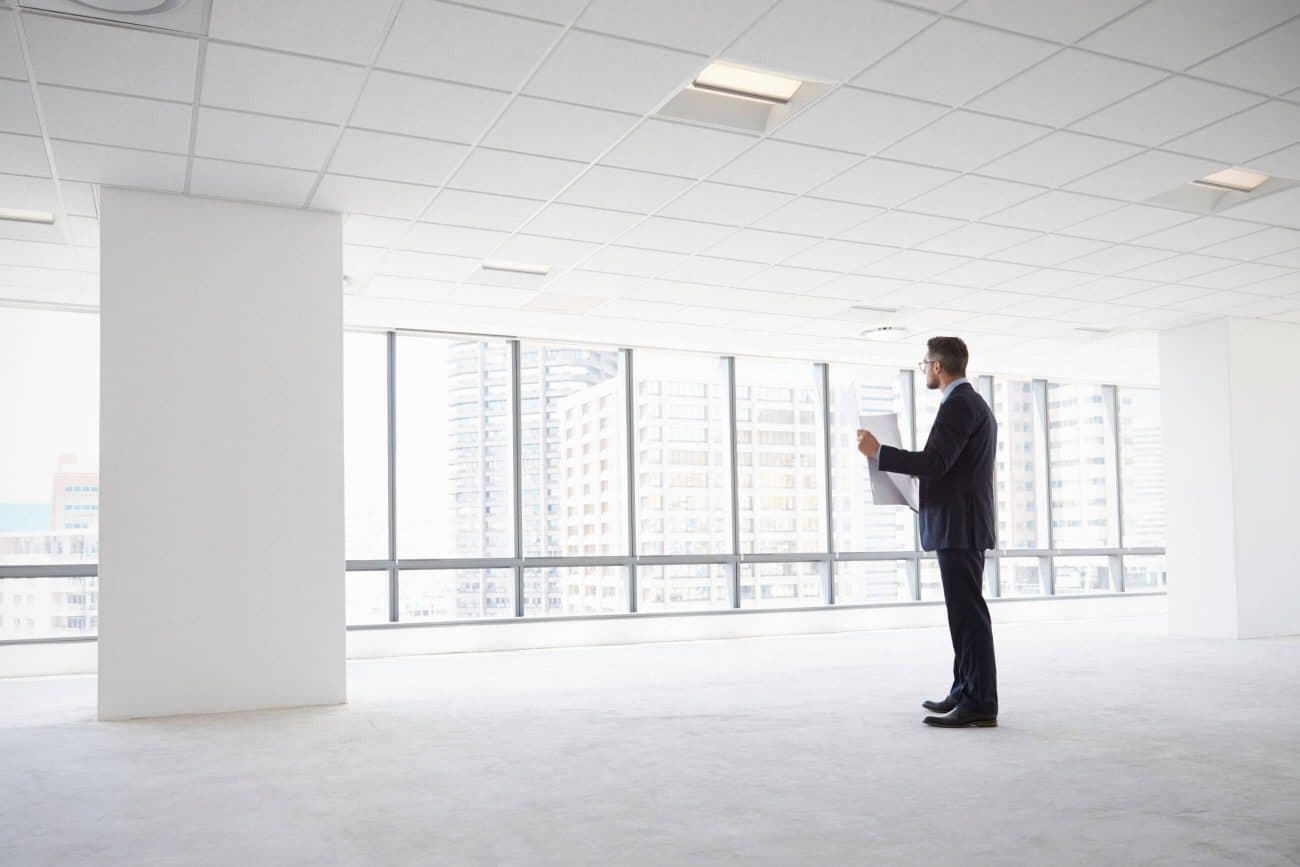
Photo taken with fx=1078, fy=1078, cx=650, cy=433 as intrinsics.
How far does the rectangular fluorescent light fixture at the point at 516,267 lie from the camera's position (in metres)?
7.80

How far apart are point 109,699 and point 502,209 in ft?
11.3

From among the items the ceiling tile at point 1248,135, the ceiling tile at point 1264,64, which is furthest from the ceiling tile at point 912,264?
the ceiling tile at point 1264,64

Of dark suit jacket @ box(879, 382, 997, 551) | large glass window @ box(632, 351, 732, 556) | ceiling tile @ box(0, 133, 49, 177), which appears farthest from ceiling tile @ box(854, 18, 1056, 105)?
large glass window @ box(632, 351, 732, 556)

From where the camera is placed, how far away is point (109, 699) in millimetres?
5688

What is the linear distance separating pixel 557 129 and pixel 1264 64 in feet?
10.1

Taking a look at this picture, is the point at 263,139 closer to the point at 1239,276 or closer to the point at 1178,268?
the point at 1178,268

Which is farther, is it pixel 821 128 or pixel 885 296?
pixel 885 296

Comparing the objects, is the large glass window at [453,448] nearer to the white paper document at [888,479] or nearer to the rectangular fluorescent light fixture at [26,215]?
the rectangular fluorescent light fixture at [26,215]

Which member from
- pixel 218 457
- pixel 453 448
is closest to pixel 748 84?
pixel 218 457

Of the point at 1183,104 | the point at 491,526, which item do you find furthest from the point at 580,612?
the point at 1183,104

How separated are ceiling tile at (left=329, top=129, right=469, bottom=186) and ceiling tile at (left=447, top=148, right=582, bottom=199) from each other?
0.10m

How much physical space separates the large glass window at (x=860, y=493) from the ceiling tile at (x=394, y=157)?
7138 millimetres

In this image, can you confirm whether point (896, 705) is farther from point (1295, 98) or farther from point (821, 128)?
point (1295, 98)

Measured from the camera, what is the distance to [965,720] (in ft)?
15.6
